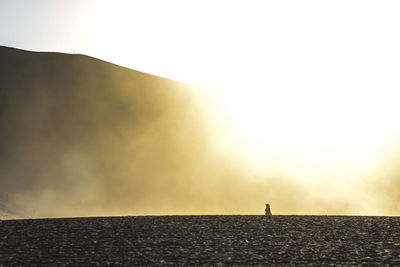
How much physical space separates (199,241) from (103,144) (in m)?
58.0

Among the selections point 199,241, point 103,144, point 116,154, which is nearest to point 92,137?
point 103,144

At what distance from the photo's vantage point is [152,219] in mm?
27562

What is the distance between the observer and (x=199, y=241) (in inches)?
765

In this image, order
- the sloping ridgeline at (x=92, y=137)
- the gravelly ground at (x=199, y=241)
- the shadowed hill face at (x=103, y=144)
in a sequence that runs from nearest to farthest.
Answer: the gravelly ground at (x=199, y=241) → the sloping ridgeline at (x=92, y=137) → the shadowed hill face at (x=103, y=144)

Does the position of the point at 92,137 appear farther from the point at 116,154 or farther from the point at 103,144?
the point at 116,154

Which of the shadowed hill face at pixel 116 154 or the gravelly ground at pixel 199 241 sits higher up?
the shadowed hill face at pixel 116 154

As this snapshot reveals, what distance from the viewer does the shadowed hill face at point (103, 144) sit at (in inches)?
2562

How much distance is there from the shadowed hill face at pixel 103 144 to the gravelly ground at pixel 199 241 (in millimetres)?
34325

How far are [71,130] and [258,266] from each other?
65127 millimetres

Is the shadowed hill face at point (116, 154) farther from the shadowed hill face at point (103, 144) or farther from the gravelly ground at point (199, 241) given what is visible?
the gravelly ground at point (199, 241)

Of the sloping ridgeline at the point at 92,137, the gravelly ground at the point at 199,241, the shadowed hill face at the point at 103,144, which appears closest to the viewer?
the gravelly ground at the point at 199,241

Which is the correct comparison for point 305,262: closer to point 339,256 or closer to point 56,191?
point 339,256

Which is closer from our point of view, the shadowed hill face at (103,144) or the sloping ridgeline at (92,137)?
the sloping ridgeline at (92,137)

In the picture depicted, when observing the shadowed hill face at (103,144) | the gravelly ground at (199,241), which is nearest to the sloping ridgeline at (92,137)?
the shadowed hill face at (103,144)
